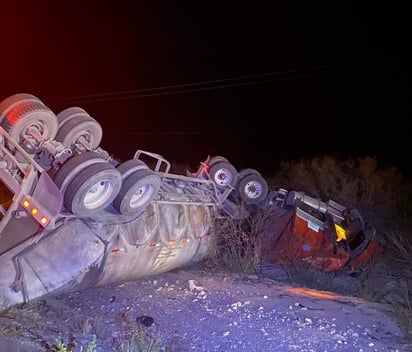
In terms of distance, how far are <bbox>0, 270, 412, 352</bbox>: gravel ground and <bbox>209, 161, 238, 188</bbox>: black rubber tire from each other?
214 centimetres

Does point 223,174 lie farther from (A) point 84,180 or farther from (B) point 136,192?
(A) point 84,180

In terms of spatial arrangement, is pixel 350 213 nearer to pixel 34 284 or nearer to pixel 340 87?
pixel 34 284

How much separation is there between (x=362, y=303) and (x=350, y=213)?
12.9 ft

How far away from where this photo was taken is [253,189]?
35.5ft

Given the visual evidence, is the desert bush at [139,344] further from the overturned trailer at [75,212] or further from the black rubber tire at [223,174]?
the black rubber tire at [223,174]

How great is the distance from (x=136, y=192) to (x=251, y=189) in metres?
3.81

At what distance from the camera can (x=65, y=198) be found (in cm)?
662

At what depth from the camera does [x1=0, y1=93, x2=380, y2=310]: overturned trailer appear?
6605 millimetres

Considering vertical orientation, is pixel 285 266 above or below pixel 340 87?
below

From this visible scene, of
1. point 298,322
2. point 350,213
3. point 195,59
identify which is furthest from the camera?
point 195,59

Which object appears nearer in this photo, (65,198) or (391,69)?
(65,198)

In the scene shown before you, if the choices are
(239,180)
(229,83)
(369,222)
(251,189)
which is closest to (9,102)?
(239,180)

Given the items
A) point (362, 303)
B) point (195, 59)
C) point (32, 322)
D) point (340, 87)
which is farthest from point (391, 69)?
point (32, 322)

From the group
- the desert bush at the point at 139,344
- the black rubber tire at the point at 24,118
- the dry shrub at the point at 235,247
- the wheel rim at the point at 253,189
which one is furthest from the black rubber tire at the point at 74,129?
the wheel rim at the point at 253,189
